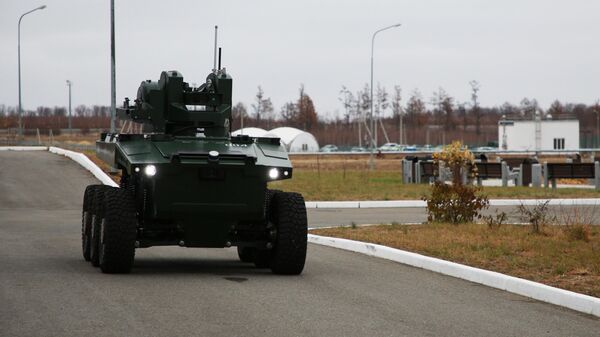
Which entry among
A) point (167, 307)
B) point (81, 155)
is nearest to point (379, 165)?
point (81, 155)

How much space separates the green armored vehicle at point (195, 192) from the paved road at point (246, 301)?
0.41 metres

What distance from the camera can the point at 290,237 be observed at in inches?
520

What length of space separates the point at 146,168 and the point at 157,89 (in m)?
2.17

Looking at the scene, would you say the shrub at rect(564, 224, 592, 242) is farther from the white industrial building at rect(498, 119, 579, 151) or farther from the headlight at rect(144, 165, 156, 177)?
the white industrial building at rect(498, 119, 579, 151)

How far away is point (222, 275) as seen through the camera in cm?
1320

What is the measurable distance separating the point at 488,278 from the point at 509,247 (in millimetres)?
2489

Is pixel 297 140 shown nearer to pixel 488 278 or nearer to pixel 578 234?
pixel 578 234

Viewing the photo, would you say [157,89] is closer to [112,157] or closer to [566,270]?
[112,157]

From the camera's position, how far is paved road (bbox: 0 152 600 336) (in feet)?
29.4

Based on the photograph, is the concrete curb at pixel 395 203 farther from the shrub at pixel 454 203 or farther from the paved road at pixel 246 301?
the paved road at pixel 246 301

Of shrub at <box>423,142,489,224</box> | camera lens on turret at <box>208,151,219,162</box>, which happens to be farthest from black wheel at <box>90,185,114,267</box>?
shrub at <box>423,142,489,224</box>

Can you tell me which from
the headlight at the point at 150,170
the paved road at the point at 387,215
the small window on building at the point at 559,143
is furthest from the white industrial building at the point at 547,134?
the headlight at the point at 150,170

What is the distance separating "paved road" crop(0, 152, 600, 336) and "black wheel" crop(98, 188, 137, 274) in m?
0.19

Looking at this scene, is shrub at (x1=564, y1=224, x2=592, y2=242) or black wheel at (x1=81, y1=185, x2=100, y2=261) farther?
shrub at (x1=564, y1=224, x2=592, y2=242)
